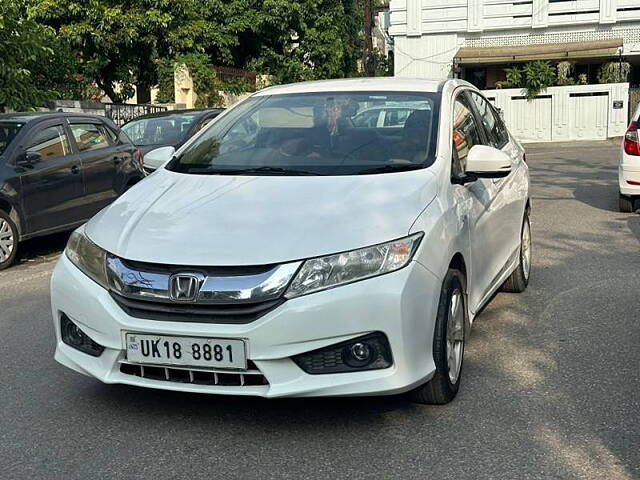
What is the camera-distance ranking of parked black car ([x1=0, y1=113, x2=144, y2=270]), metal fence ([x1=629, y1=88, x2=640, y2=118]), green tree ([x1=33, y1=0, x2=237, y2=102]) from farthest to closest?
1. metal fence ([x1=629, y1=88, x2=640, y2=118])
2. green tree ([x1=33, y1=0, x2=237, y2=102])
3. parked black car ([x1=0, y1=113, x2=144, y2=270])

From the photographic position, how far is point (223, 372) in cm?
370

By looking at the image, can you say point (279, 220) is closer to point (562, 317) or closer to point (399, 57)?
point (562, 317)

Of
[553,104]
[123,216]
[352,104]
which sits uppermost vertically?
[352,104]

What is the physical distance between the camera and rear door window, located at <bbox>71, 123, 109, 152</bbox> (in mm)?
9578

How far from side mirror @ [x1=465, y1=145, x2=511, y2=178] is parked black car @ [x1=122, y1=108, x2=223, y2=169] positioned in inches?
338

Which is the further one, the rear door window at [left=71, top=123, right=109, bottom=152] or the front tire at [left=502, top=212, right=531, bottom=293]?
the rear door window at [left=71, top=123, right=109, bottom=152]

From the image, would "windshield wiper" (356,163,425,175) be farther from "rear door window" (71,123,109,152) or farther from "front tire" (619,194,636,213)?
"front tire" (619,194,636,213)

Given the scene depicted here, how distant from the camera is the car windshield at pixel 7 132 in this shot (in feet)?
28.6

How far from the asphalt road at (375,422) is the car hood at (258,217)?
2.73 feet

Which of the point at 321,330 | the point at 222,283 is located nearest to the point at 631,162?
the point at 321,330

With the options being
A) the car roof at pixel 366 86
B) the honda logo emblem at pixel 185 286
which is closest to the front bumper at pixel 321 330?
the honda logo emblem at pixel 185 286

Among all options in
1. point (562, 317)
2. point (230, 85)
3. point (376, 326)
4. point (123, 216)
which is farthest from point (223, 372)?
point (230, 85)

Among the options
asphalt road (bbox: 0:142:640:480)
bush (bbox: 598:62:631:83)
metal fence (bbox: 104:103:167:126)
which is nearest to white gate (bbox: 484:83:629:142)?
bush (bbox: 598:62:631:83)

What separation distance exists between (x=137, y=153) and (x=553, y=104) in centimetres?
1920
